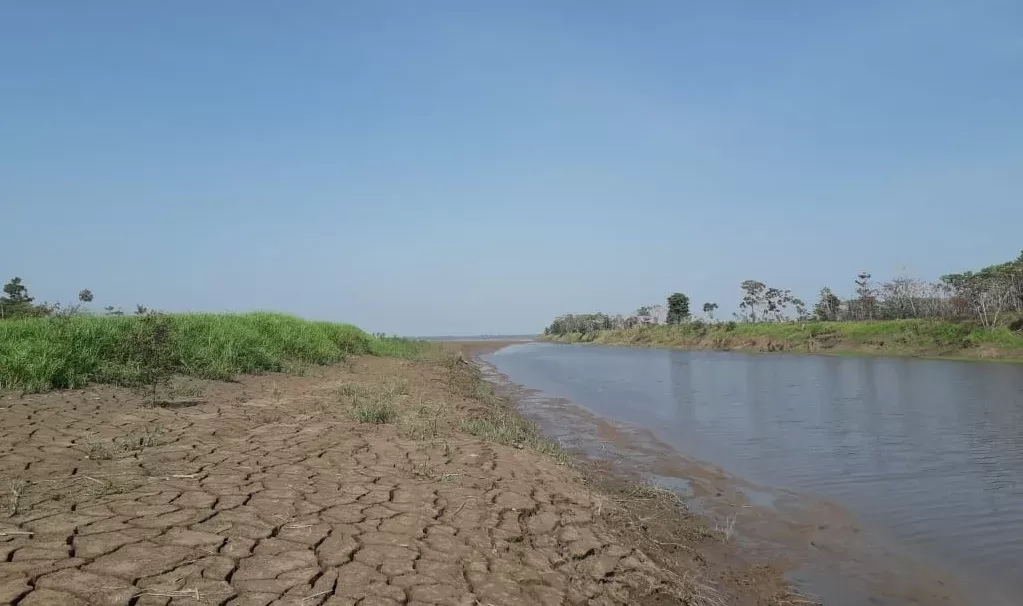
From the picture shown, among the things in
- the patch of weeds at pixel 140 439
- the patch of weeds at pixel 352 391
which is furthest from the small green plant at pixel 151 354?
the patch of weeds at pixel 352 391

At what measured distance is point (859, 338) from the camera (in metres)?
37.8

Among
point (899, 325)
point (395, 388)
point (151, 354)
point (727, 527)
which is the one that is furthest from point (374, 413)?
point (899, 325)

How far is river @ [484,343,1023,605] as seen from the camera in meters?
4.66

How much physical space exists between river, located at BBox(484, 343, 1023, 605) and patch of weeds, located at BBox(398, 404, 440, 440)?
Answer: 2.89 m

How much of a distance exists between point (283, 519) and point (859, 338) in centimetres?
4278

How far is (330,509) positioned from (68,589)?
64.0 inches

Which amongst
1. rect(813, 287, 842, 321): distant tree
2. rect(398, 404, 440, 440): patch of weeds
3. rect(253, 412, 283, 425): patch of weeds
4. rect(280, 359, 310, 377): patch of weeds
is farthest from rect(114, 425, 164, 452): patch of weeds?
rect(813, 287, 842, 321): distant tree

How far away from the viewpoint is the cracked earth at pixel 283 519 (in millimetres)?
2861

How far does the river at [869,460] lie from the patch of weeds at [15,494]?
565 centimetres

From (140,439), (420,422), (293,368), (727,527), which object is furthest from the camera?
(293,368)

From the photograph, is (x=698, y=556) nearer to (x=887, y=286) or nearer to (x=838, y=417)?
(x=838, y=417)

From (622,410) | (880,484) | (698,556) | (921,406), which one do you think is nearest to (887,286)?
(921,406)

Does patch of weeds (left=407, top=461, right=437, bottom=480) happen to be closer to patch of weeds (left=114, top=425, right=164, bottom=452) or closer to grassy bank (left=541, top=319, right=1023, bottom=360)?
patch of weeds (left=114, top=425, right=164, bottom=452)

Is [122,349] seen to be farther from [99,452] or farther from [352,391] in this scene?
[99,452]
